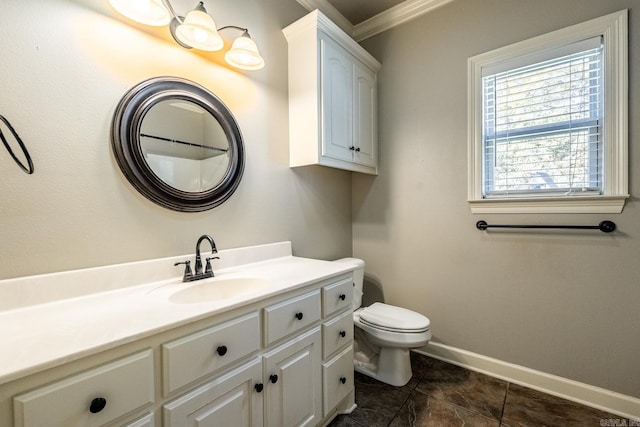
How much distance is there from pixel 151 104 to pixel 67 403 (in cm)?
114

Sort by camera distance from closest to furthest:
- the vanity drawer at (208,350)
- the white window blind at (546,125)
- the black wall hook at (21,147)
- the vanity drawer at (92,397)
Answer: the vanity drawer at (92,397) → the vanity drawer at (208,350) → the black wall hook at (21,147) → the white window blind at (546,125)

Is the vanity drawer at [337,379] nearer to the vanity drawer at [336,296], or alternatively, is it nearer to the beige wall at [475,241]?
the vanity drawer at [336,296]

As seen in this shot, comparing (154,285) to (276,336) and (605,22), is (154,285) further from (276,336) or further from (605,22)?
(605,22)

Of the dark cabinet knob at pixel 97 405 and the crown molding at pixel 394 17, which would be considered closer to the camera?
the dark cabinet knob at pixel 97 405

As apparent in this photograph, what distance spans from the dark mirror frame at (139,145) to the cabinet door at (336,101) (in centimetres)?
60

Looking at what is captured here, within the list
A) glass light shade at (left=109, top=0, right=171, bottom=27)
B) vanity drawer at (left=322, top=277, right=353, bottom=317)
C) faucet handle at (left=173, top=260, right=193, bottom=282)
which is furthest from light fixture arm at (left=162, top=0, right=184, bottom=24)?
vanity drawer at (left=322, top=277, right=353, bottom=317)

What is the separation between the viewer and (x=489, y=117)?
1.91m

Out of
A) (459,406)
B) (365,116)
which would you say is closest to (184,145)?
(365,116)

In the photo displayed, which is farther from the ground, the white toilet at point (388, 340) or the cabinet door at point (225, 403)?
the cabinet door at point (225, 403)

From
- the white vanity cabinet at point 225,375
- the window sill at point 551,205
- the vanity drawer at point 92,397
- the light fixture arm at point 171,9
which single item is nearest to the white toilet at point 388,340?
Result: the white vanity cabinet at point 225,375

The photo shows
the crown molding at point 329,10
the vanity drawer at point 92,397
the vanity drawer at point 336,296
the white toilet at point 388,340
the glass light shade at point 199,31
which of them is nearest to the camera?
the vanity drawer at point 92,397

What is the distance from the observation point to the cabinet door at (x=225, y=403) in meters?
0.83

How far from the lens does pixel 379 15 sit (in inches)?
89.4

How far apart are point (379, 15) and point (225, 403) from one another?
109 inches
